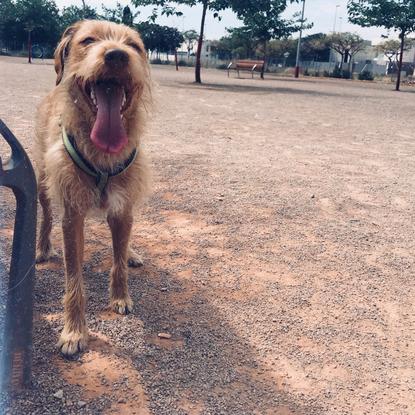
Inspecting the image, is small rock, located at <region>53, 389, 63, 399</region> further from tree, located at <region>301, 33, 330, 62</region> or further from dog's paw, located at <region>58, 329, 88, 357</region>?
tree, located at <region>301, 33, 330, 62</region>

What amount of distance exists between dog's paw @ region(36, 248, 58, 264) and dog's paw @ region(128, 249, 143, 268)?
601mm

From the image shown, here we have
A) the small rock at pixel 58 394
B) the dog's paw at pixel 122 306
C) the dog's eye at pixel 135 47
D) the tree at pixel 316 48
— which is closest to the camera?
the small rock at pixel 58 394

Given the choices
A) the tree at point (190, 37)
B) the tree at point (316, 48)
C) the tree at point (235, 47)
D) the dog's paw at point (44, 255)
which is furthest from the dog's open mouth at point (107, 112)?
the tree at point (190, 37)

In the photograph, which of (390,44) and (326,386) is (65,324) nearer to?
(326,386)

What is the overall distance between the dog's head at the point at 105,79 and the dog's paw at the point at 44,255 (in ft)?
4.65

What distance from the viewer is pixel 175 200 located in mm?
5223

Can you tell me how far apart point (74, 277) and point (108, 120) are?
0.95 meters

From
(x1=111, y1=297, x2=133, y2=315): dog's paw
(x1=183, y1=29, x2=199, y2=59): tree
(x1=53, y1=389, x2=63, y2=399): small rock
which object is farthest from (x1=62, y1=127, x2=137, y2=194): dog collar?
(x1=183, y1=29, x2=199, y2=59): tree

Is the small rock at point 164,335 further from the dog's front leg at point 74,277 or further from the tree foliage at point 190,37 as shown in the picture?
the tree foliage at point 190,37

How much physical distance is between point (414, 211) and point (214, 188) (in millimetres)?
2254

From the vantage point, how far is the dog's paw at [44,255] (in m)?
3.68

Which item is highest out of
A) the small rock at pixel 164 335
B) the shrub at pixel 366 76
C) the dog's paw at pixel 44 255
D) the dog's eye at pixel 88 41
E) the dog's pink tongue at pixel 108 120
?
the shrub at pixel 366 76

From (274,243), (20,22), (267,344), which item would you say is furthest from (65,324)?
(20,22)

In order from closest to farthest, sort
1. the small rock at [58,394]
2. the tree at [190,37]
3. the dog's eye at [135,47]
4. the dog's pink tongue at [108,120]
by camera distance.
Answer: the small rock at [58,394], the dog's pink tongue at [108,120], the dog's eye at [135,47], the tree at [190,37]
